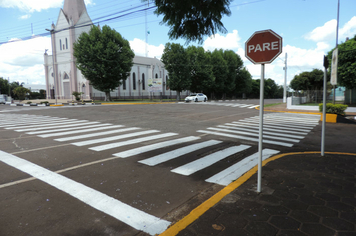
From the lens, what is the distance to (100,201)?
12.3 ft

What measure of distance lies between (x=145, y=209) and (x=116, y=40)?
1663 inches

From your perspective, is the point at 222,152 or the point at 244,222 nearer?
the point at 244,222

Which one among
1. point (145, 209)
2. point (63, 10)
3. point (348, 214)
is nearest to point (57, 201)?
point (145, 209)

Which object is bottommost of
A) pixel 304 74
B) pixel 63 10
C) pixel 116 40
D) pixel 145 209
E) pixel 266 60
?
pixel 145 209

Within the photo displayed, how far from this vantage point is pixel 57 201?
3.73 metres

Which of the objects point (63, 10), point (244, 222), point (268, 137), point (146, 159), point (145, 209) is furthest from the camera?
point (63, 10)

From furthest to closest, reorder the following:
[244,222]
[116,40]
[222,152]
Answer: [116,40] < [222,152] < [244,222]

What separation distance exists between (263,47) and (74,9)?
5449 centimetres

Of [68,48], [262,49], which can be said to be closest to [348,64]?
[262,49]

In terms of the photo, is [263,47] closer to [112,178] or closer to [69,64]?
[112,178]

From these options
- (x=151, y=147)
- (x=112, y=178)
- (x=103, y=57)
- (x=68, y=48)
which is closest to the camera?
(x=112, y=178)

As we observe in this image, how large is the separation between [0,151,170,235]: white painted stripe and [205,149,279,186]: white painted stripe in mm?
1791

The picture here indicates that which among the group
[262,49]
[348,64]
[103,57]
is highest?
[103,57]

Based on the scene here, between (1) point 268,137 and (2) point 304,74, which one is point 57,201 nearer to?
(1) point 268,137
